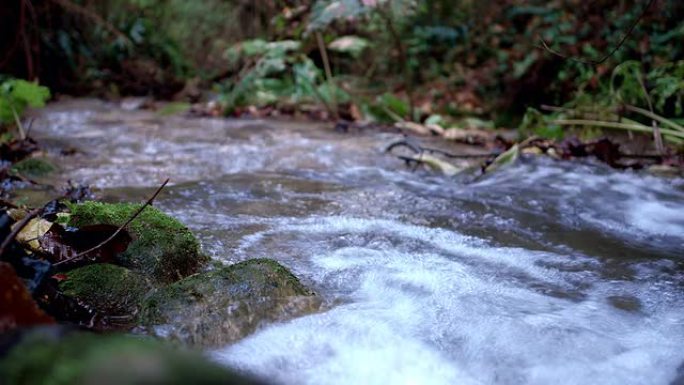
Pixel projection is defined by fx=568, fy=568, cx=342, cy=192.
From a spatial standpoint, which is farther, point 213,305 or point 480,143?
point 480,143

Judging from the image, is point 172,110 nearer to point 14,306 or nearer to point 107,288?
point 107,288

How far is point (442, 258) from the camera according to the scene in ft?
6.58

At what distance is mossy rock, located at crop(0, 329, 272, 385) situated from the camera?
54 centimetres

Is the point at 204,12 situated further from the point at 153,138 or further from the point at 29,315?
the point at 29,315

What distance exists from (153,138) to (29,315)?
426 cm

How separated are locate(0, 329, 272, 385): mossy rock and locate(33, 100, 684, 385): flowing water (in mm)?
624

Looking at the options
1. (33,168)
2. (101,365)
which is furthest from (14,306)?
(33,168)

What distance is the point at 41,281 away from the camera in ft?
4.00

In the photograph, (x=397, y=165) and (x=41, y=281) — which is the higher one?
(x=41, y=281)

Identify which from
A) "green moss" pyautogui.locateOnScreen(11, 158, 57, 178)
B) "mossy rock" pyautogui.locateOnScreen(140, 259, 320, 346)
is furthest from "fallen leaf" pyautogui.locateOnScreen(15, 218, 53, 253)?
"green moss" pyautogui.locateOnScreen(11, 158, 57, 178)

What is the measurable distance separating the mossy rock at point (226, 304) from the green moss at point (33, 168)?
2.15 metres

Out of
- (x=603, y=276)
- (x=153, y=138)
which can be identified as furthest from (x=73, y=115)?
(x=603, y=276)

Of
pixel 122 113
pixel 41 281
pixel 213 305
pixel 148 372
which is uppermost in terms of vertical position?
pixel 148 372

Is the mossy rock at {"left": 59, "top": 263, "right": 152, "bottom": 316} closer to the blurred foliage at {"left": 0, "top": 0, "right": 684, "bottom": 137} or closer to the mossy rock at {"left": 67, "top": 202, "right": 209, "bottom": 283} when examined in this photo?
the mossy rock at {"left": 67, "top": 202, "right": 209, "bottom": 283}
